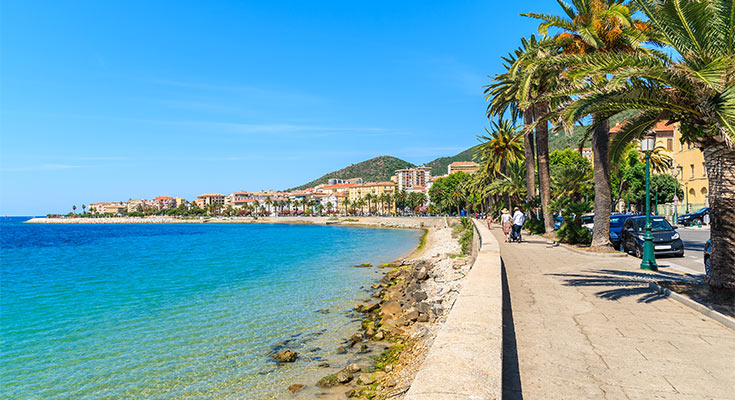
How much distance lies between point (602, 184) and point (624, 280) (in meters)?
7.17

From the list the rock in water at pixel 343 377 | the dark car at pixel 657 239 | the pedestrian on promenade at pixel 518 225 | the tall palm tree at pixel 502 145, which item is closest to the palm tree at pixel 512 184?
the tall palm tree at pixel 502 145

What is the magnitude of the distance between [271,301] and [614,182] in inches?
2342

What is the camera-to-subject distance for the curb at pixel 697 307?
236 inches

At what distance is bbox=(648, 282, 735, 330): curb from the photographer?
6005 millimetres

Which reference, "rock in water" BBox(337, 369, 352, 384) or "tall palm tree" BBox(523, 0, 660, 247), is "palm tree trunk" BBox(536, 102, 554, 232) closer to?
"tall palm tree" BBox(523, 0, 660, 247)

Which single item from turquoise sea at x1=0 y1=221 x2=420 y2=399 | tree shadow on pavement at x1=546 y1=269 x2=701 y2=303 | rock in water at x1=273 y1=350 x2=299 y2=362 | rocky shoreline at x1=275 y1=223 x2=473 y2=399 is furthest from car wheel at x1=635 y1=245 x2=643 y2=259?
rock in water at x1=273 y1=350 x2=299 y2=362

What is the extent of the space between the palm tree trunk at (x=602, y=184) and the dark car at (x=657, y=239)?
82 centimetres

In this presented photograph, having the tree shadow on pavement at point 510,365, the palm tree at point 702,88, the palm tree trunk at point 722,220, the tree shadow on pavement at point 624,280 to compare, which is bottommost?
the tree shadow on pavement at point 510,365

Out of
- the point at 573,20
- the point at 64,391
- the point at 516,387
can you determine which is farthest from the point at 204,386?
the point at 573,20

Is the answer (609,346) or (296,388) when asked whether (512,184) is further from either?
(609,346)

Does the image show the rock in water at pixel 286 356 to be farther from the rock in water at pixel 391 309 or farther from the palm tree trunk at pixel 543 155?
the palm tree trunk at pixel 543 155

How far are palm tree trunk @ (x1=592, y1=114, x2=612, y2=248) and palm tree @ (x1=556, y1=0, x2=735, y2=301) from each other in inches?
333

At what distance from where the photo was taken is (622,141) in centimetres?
1043

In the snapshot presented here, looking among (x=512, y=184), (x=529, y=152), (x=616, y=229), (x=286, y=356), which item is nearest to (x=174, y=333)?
(x=286, y=356)
